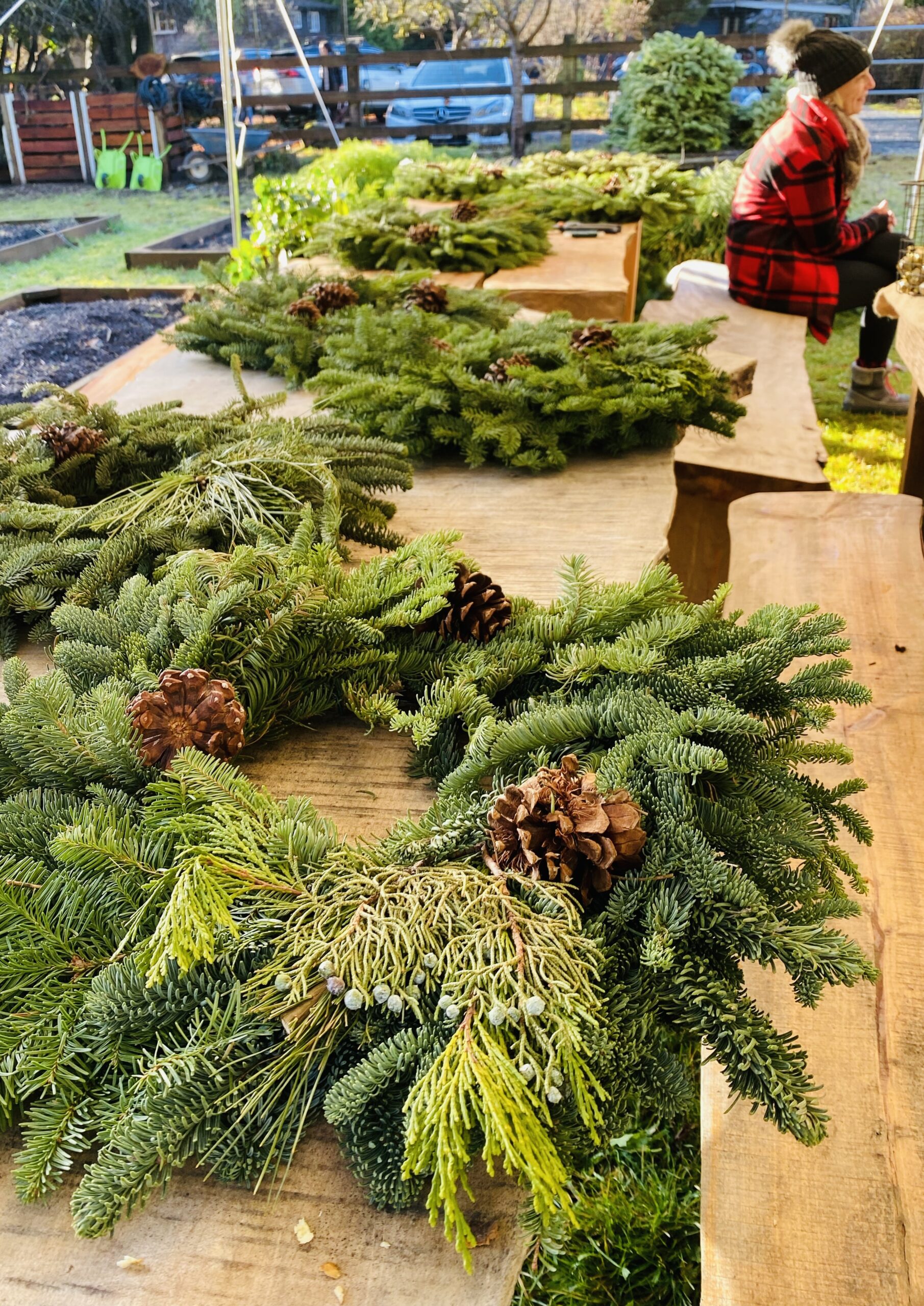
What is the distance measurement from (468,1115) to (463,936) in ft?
0.47

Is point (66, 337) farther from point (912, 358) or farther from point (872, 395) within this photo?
point (872, 395)

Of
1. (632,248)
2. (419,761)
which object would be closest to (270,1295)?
(419,761)

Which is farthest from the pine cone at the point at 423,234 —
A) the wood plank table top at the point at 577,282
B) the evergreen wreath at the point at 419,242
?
the wood plank table top at the point at 577,282

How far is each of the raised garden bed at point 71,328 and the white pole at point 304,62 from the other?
1445mm

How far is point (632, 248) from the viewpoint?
4.77 meters

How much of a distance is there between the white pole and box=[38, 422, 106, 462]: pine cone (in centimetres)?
346

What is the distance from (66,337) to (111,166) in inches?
22.3

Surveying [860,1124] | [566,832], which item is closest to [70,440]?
[566,832]

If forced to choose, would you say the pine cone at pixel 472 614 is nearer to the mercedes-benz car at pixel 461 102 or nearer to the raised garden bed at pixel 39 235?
the raised garden bed at pixel 39 235

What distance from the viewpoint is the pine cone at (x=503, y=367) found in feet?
7.29

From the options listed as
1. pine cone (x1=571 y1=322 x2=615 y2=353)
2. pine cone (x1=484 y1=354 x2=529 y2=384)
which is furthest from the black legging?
pine cone (x1=484 y1=354 x2=529 y2=384)

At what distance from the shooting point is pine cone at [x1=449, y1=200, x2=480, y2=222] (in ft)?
13.7

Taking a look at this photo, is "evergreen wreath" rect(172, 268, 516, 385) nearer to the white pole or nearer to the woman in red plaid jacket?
the woman in red plaid jacket

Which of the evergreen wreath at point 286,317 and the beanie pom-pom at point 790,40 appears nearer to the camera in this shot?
the evergreen wreath at point 286,317
